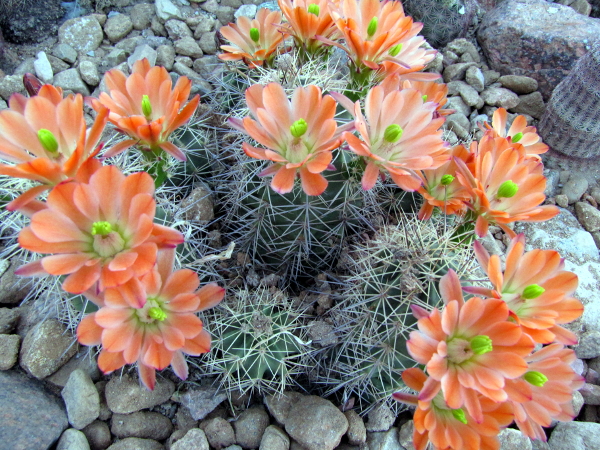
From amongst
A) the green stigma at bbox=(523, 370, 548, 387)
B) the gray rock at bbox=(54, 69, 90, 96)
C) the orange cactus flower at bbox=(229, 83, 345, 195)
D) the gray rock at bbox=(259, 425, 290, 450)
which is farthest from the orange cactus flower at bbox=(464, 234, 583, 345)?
the gray rock at bbox=(54, 69, 90, 96)

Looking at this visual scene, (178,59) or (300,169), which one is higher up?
(300,169)

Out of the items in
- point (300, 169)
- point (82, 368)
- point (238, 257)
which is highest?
point (300, 169)

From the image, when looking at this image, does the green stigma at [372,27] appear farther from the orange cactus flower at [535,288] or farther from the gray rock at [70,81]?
the gray rock at [70,81]

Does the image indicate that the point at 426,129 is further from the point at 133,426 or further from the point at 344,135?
the point at 133,426

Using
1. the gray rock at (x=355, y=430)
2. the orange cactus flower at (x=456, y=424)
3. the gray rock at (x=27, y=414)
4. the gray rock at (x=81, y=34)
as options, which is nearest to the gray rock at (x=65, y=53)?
the gray rock at (x=81, y=34)

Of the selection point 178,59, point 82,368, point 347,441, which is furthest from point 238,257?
point 178,59

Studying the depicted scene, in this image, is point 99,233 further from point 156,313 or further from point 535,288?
point 535,288

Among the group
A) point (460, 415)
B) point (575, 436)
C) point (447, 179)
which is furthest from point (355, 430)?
point (447, 179)
